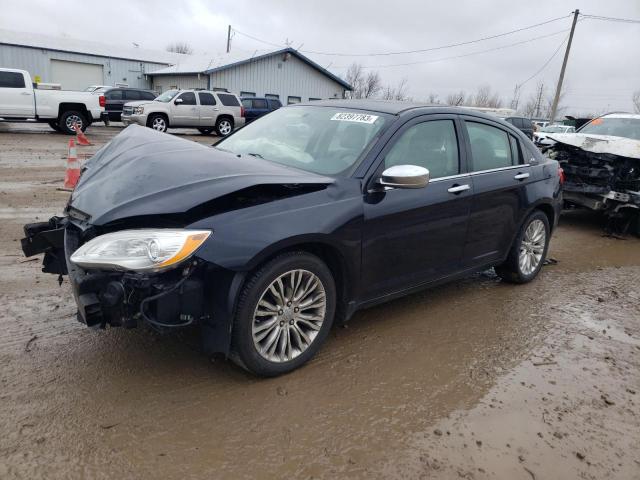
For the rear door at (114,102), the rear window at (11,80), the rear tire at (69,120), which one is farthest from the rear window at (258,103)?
the rear window at (11,80)

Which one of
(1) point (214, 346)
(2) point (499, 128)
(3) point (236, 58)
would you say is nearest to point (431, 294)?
(2) point (499, 128)

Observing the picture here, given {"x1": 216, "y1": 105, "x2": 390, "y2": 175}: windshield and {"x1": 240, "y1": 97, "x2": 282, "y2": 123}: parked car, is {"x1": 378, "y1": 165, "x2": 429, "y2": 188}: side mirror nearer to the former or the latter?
{"x1": 216, "y1": 105, "x2": 390, "y2": 175}: windshield

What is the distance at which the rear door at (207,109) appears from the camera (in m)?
21.3

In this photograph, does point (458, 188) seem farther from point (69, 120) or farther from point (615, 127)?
point (69, 120)

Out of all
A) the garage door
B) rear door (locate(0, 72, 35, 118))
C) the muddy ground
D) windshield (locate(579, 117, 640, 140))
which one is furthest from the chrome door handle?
the garage door

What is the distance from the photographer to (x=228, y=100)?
875 inches

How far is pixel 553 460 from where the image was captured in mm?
2617

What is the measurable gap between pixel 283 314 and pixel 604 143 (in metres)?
6.88

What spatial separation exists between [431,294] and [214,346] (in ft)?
8.46

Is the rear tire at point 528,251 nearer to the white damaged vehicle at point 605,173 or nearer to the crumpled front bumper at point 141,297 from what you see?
the white damaged vehicle at point 605,173

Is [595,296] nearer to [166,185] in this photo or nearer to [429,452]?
[429,452]

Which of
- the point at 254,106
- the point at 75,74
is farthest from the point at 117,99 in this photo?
the point at 75,74

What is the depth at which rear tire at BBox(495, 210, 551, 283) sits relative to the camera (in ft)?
16.3

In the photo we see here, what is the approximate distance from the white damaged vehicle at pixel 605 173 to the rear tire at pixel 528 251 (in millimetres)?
3135
